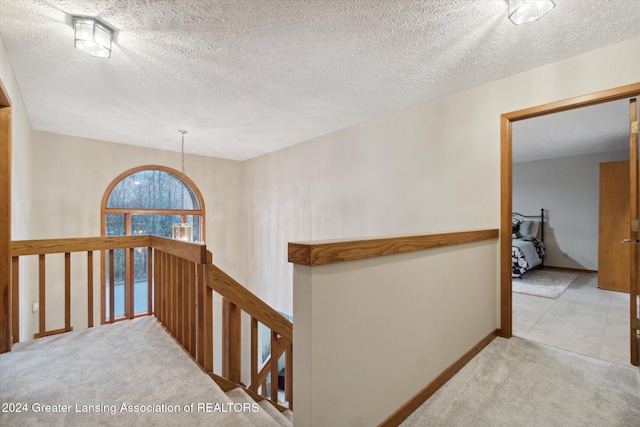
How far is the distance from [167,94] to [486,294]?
3454 millimetres

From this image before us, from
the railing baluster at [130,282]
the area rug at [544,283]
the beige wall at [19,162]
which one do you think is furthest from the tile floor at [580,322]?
the beige wall at [19,162]

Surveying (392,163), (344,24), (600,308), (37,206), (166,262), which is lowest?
(600,308)

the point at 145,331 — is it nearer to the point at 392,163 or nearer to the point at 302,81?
the point at 302,81

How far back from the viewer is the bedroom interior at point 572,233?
2758mm

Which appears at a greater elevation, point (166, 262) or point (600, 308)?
point (166, 262)

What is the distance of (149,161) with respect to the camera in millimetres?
4914

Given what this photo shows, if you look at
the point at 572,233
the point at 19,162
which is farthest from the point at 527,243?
the point at 19,162

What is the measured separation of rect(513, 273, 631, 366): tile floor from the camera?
2.35 m

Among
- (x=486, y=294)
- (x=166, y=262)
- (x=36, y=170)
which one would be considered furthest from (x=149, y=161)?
(x=486, y=294)

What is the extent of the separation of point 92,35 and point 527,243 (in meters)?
6.66

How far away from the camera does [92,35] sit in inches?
70.1

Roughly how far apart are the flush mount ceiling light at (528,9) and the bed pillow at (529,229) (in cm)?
572

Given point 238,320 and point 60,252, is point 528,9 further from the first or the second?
point 60,252

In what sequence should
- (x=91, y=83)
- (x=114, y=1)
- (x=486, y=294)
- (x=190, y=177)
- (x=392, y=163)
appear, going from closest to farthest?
1. (x=114, y=1)
2. (x=486, y=294)
3. (x=91, y=83)
4. (x=392, y=163)
5. (x=190, y=177)
